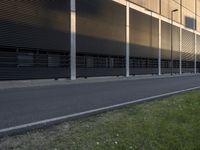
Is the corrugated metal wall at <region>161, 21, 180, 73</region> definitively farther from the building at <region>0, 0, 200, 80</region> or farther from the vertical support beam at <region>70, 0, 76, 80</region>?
the vertical support beam at <region>70, 0, 76, 80</region>

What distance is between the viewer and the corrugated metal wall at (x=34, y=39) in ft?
67.2

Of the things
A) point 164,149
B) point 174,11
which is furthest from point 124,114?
point 174,11

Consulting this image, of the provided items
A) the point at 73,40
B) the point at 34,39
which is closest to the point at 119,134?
the point at 34,39

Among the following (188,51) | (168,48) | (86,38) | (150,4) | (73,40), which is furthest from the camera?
(188,51)

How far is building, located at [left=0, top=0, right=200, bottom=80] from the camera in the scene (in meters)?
21.2

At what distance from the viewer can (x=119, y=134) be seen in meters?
5.82

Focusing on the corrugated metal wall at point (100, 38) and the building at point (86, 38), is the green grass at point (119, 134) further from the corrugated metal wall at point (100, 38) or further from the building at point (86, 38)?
the corrugated metal wall at point (100, 38)

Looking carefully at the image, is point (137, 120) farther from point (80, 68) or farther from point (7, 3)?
point (80, 68)

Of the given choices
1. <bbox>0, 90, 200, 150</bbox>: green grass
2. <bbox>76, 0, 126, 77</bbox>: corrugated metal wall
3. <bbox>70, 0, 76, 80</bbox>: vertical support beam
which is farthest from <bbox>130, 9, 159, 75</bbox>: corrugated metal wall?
<bbox>0, 90, 200, 150</bbox>: green grass

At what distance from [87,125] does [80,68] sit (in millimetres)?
21038

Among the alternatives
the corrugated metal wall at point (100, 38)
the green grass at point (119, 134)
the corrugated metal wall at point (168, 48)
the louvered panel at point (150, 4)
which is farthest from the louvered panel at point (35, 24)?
the corrugated metal wall at point (168, 48)

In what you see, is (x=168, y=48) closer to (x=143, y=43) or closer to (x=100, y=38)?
(x=143, y=43)

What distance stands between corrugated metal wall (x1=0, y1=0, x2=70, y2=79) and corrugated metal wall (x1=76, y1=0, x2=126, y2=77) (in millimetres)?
2107

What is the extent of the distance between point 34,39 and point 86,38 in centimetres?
659
